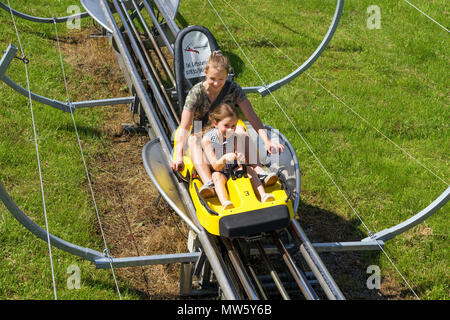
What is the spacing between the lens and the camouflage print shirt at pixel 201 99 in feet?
11.8

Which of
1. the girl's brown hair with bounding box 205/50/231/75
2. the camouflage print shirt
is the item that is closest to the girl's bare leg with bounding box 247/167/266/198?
the camouflage print shirt

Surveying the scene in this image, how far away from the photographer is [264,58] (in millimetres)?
6512

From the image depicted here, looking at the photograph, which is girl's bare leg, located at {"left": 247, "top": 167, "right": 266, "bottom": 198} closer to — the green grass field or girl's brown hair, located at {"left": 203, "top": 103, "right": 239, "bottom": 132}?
girl's brown hair, located at {"left": 203, "top": 103, "right": 239, "bottom": 132}

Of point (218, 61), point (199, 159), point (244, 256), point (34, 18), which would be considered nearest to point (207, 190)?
point (199, 159)

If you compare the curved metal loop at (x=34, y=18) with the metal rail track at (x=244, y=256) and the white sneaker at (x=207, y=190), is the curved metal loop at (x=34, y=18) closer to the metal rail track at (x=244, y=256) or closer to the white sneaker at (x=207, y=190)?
the metal rail track at (x=244, y=256)

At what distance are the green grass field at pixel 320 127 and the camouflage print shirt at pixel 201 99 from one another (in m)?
1.18

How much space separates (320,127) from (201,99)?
6.86 ft

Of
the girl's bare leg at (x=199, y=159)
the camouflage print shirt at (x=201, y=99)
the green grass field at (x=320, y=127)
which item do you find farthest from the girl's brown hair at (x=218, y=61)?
the green grass field at (x=320, y=127)

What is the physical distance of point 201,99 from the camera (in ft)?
11.9

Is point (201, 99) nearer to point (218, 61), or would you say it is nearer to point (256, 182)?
point (218, 61)

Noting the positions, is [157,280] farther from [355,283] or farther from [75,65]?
[75,65]

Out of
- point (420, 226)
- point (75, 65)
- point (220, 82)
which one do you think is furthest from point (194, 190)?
point (75, 65)

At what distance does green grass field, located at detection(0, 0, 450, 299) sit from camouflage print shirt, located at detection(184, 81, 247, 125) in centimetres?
118

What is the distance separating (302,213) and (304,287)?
1448 millimetres
